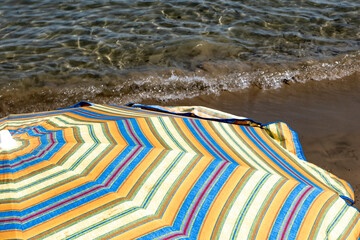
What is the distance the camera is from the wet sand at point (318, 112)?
4785 millimetres

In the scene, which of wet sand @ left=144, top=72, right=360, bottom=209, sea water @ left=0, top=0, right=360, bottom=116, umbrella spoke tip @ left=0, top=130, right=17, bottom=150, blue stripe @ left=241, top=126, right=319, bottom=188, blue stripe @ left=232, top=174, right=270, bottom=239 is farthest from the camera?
sea water @ left=0, top=0, right=360, bottom=116

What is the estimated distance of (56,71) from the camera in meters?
7.10

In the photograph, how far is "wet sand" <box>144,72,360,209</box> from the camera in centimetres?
479

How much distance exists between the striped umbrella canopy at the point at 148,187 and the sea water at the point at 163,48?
361cm

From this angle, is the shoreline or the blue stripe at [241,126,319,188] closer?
the blue stripe at [241,126,319,188]

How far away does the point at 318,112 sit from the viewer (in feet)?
18.9

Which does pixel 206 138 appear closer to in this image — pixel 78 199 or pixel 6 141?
pixel 78 199

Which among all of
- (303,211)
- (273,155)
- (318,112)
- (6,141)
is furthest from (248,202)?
(318,112)

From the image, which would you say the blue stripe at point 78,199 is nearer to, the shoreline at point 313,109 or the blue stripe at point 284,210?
the blue stripe at point 284,210

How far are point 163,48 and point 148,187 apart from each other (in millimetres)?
5524

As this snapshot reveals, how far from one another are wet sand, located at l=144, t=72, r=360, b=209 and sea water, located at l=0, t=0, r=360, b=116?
0.27m

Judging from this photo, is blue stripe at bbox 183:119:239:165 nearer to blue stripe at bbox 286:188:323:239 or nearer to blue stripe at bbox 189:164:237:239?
Result: blue stripe at bbox 189:164:237:239

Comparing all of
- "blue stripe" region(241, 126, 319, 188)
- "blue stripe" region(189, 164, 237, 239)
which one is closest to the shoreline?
"blue stripe" region(241, 126, 319, 188)

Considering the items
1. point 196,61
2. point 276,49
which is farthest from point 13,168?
point 276,49
